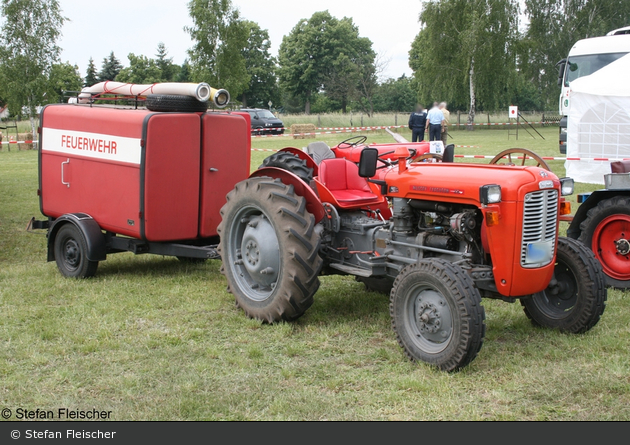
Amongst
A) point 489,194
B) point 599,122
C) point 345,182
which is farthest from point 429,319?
point 599,122

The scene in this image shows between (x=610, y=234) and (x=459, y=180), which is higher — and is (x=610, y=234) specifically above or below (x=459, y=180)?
below

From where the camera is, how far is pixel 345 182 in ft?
19.4

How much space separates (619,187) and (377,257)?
266cm

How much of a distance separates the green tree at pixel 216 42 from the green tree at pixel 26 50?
1173 centimetres

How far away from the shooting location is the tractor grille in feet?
14.1

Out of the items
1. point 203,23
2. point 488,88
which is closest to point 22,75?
point 203,23

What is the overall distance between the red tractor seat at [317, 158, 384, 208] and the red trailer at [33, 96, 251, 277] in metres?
1.36

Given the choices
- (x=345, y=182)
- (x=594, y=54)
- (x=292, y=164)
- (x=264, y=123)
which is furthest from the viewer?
(x=264, y=123)

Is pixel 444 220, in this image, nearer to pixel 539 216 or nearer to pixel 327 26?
pixel 539 216

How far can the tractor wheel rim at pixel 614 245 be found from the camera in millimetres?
6145

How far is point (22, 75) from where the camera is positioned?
31641 millimetres

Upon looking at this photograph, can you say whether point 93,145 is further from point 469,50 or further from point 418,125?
point 469,50

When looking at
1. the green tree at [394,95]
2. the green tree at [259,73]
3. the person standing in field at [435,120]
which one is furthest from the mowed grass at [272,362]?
the green tree at [259,73]
